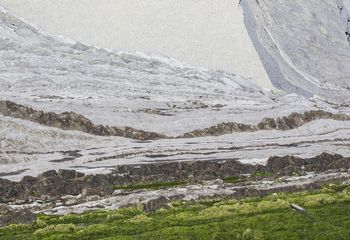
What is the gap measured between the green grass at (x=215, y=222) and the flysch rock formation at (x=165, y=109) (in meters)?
12.0

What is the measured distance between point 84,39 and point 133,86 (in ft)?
64.9

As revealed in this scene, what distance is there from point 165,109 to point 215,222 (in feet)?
150

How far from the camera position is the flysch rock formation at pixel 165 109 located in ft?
231

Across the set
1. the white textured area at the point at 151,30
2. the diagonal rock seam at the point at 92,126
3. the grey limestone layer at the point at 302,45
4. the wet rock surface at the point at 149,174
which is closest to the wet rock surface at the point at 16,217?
the wet rock surface at the point at 149,174

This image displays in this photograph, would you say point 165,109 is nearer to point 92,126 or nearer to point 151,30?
point 92,126

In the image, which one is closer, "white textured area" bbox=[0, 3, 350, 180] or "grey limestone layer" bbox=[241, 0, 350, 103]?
"white textured area" bbox=[0, 3, 350, 180]

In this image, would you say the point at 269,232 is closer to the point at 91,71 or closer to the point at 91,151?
the point at 91,151

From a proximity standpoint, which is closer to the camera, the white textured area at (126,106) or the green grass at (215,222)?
the green grass at (215,222)

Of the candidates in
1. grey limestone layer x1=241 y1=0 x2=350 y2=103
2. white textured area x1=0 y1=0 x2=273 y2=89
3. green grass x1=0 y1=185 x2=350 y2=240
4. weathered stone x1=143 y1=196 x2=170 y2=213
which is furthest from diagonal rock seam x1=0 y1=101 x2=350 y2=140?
green grass x1=0 y1=185 x2=350 y2=240

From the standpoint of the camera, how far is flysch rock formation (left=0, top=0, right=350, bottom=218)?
231 ft

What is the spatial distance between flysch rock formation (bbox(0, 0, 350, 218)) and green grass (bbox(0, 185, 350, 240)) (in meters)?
12.0

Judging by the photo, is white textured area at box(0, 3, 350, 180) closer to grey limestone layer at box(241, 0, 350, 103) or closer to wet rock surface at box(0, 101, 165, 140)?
wet rock surface at box(0, 101, 165, 140)

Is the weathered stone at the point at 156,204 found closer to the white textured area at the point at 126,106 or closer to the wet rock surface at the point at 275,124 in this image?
the white textured area at the point at 126,106

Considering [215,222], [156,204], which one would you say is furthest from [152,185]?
[215,222]
